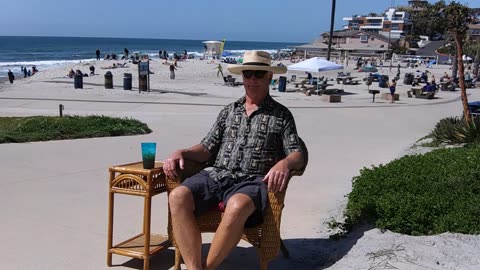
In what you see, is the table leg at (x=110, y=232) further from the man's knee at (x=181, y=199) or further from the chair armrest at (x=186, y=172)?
the man's knee at (x=181, y=199)

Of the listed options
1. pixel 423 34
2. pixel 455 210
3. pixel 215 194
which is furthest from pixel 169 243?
pixel 423 34

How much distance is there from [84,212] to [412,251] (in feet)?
10.2

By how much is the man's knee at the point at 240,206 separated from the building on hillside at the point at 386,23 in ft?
381

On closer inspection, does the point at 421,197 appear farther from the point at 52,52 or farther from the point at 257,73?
the point at 52,52

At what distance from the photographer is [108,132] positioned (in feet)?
33.9

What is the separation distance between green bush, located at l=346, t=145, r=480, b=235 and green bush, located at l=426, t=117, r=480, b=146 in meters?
3.90

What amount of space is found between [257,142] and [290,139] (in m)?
0.22

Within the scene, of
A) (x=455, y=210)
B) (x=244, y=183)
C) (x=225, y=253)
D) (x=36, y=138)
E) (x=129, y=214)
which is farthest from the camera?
(x=36, y=138)

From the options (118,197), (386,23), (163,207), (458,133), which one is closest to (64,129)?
(118,197)

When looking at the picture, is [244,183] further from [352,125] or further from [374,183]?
[352,125]

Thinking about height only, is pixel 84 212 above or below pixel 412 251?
below

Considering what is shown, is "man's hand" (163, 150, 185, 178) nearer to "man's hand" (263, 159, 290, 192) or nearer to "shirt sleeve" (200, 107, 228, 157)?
"shirt sleeve" (200, 107, 228, 157)

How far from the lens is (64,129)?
10039 mm

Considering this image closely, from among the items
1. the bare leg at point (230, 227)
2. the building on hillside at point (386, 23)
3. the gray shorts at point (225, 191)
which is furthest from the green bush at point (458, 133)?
the building on hillside at point (386, 23)
